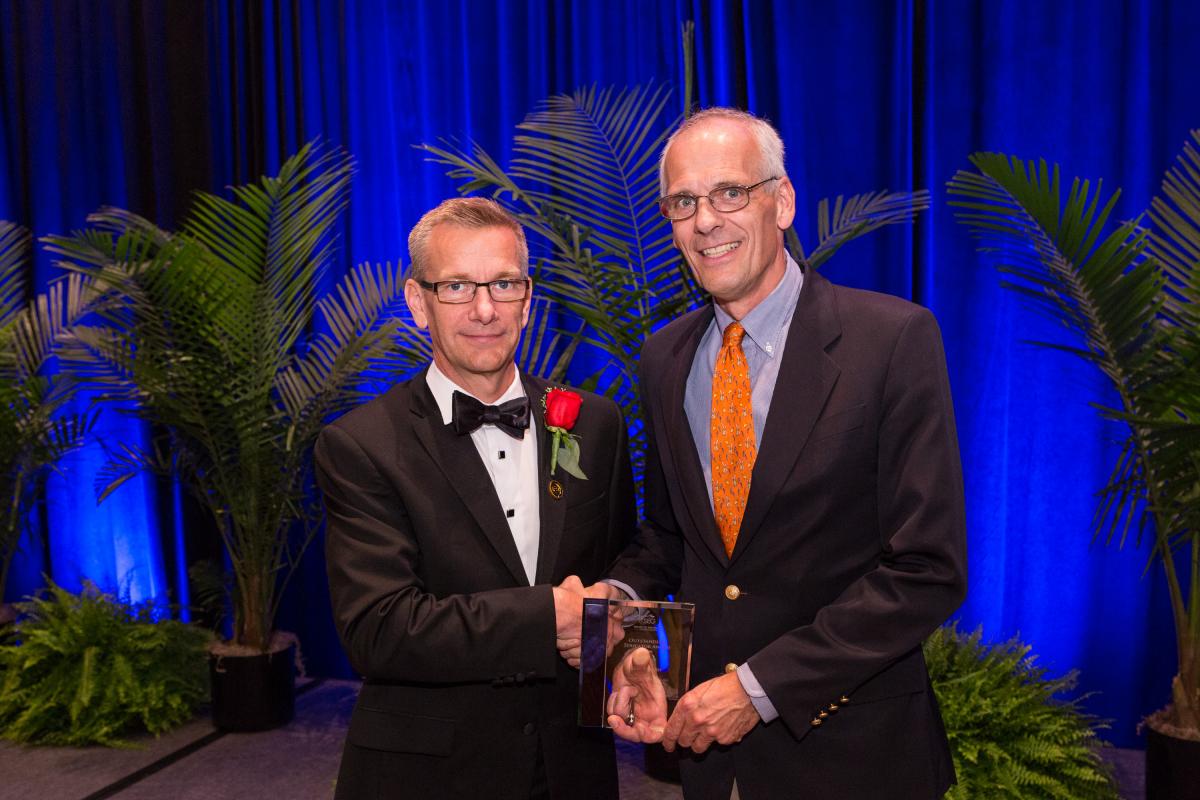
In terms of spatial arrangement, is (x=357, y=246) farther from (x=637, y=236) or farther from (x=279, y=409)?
(x=637, y=236)

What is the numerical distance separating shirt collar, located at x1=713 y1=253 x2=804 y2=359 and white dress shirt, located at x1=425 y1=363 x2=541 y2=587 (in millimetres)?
545

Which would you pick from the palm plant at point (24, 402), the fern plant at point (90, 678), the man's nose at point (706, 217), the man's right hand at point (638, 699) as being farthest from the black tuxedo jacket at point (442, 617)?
the palm plant at point (24, 402)

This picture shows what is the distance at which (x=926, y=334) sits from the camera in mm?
1866

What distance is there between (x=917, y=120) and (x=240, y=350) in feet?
11.5

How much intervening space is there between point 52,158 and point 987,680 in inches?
250

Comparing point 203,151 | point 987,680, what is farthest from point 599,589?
point 203,151

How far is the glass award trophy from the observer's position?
186 cm

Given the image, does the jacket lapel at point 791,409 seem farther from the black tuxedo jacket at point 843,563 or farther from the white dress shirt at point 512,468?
the white dress shirt at point 512,468

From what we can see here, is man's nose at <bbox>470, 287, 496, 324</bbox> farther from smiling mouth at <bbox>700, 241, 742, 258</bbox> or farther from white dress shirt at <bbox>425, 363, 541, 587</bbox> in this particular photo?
smiling mouth at <bbox>700, 241, 742, 258</bbox>

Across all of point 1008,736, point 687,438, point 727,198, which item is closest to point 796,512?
point 687,438

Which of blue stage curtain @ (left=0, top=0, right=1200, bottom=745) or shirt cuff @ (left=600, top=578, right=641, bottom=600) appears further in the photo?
blue stage curtain @ (left=0, top=0, right=1200, bottom=745)

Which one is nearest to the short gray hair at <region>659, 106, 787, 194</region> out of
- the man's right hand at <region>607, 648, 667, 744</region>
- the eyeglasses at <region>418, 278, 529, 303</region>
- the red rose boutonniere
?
the eyeglasses at <region>418, 278, 529, 303</region>

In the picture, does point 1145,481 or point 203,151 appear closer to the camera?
point 1145,481

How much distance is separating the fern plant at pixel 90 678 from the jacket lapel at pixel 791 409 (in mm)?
4252
